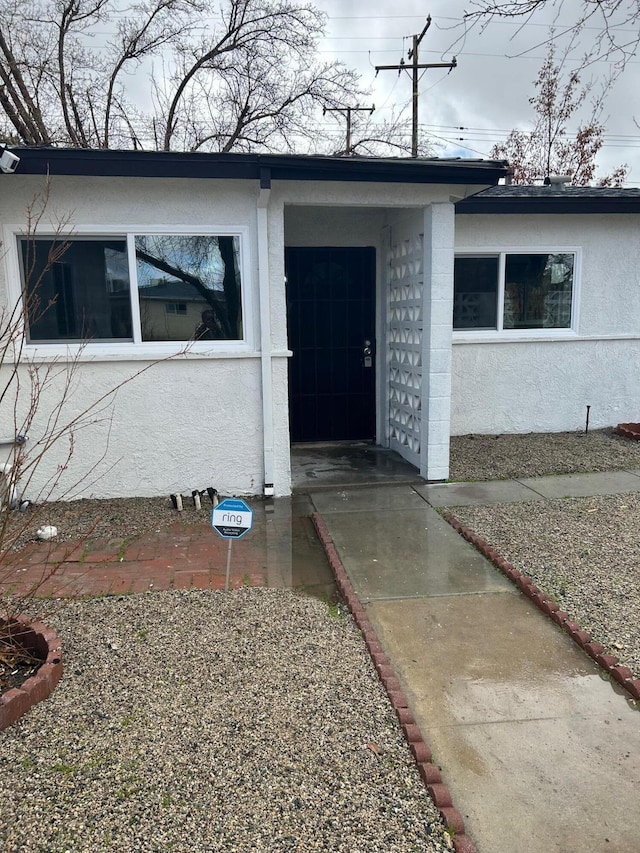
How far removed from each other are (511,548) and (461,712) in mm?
2095

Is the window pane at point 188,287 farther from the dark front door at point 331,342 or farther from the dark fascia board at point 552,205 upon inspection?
the dark fascia board at point 552,205

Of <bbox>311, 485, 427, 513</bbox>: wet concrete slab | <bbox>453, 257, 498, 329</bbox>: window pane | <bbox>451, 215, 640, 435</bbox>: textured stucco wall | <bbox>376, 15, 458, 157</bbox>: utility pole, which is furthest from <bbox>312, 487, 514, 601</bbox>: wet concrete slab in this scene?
<bbox>376, 15, 458, 157</bbox>: utility pole

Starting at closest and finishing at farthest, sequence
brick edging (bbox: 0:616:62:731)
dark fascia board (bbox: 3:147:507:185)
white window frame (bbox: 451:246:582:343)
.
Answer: brick edging (bbox: 0:616:62:731)
dark fascia board (bbox: 3:147:507:185)
white window frame (bbox: 451:246:582:343)

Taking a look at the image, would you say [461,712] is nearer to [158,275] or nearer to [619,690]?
[619,690]

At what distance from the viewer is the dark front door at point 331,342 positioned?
7934mm

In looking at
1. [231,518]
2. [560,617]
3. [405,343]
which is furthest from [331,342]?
[560,617]

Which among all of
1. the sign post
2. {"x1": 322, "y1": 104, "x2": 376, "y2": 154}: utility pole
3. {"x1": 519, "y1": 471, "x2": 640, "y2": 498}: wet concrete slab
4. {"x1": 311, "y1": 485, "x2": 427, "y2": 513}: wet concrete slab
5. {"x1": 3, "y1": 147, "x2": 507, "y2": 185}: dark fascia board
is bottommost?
{"x1": 311, "y1": 485, "x2": 427, "y2": 513}: wet concrete slab

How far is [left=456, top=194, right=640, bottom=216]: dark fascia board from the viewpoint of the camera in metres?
7.69

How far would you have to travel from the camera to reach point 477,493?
20.2 feet

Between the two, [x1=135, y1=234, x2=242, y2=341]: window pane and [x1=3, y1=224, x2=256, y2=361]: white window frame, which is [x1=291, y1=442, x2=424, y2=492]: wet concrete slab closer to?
[x1=3, y1=224, x2=256, y2=361]: white window frame

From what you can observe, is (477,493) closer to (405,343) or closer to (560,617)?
(405,343)

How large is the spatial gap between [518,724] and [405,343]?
197 inches

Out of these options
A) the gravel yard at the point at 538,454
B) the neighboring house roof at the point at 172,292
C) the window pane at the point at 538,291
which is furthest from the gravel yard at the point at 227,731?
the window pane at the point at 538,291

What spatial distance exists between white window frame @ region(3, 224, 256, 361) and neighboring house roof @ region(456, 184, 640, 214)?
3.34 meters
